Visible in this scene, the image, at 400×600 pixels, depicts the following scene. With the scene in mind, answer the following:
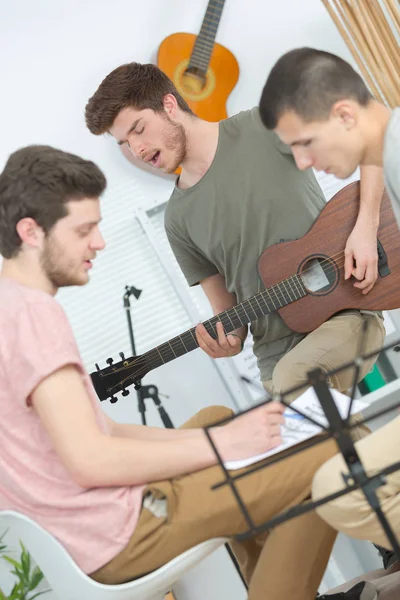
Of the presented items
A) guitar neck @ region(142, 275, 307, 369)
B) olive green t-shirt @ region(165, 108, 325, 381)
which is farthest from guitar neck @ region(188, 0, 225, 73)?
guitar neck @ region(142, 275, 307, 369)

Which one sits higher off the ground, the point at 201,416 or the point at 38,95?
the point at 38,95

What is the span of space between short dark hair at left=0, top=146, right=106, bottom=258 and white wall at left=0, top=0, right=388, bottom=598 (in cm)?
203

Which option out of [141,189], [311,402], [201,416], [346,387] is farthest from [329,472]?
[141,189]

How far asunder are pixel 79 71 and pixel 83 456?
271cm

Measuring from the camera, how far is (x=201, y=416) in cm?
209

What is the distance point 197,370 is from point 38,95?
60.2 inches

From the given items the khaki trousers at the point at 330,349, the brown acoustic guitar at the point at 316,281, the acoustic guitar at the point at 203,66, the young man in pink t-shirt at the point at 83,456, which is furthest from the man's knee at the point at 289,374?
the acoustic guitar at the point at 203,66

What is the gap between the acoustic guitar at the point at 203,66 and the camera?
382 centimetres

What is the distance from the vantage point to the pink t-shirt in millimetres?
1656

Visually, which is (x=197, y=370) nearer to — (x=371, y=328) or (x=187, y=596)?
(x=371, y=328)

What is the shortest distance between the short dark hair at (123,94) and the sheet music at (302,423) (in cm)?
124

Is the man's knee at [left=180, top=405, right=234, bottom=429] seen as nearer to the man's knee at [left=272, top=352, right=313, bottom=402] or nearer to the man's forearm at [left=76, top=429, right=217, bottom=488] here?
the man's forearm at [left=76, top=429, right=217, bottom=488]

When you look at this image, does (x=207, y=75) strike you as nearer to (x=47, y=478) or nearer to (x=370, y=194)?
(x=370, y=194)

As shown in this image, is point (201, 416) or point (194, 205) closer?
point (201, 416)
